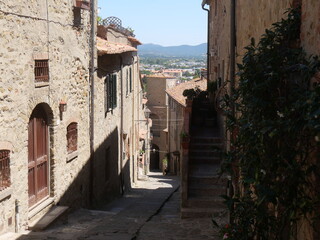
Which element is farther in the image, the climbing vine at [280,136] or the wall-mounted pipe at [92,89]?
the wall-mounted pipe at [92,89]

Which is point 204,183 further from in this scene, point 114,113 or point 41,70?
point 114,113

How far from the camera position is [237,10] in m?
9.85

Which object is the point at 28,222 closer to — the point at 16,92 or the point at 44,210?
the point at 44,210

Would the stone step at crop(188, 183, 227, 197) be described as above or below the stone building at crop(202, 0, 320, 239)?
below

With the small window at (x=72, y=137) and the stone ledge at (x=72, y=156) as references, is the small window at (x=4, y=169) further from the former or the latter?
the small window at (x=72, y=137)

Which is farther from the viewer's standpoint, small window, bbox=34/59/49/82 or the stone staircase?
the stone staircase

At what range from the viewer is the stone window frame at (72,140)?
11.4 metres

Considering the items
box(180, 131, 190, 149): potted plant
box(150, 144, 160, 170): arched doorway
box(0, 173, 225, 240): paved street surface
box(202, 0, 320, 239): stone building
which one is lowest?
box(150, 144, 160, 170): arched doorway

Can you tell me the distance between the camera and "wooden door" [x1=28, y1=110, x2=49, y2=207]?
31.1 feet

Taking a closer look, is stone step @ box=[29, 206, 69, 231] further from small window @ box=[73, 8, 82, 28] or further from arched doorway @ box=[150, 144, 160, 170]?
arched doorway @ box=[150, 144, 160, 170]

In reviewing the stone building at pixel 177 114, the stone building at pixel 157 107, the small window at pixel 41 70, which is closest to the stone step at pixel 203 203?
the small window at pixel 41 70

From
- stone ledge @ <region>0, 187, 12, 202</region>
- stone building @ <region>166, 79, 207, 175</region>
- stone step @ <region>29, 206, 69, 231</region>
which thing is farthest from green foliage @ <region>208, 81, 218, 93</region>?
stone ledge @ <region>0, 187, 12, 202</region>

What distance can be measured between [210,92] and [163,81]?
3218 centimetres

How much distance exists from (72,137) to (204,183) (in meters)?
3.55
